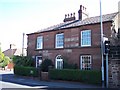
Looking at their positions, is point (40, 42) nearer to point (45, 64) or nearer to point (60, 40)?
point (60, 40)

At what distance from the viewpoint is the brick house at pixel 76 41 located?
21.2m

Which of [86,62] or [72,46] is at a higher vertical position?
[72,46]

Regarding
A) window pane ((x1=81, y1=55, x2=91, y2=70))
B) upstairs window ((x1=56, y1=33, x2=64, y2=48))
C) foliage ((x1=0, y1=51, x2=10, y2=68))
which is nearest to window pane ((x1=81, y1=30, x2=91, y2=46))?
window pane ((x1=81, y1=55, x2=91, y2=70))

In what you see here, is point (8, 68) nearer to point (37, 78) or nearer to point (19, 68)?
point (19, 68)

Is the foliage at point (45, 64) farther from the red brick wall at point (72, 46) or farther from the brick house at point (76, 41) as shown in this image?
the red brick wall at point (72, 46)

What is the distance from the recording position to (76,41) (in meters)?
23.5

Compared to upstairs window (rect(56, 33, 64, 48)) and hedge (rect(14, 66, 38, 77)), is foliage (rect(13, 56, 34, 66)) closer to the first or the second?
hedge (rect(14, 66, 38, 77))

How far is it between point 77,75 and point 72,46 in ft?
15.4

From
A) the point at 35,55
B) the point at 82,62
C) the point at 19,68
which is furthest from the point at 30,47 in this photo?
the point at 82,62

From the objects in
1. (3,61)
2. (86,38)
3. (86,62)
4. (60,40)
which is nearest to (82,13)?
(60,40)

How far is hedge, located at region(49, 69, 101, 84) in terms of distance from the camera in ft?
61.3

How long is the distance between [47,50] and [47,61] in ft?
6.47

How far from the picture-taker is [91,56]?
2159cm

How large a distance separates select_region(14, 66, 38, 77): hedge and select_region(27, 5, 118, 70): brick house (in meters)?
2.27
